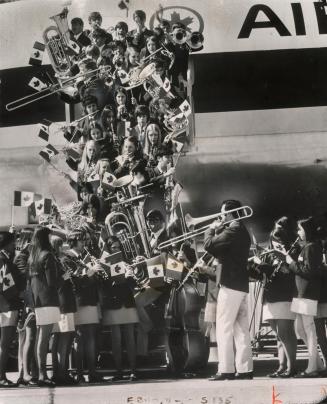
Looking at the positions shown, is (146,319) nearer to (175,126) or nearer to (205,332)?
(205,332)

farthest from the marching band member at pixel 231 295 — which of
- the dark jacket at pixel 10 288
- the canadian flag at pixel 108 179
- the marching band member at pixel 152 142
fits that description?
the dark jacket at pixel 10 288

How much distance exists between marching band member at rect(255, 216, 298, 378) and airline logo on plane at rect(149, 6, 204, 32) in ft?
4.99

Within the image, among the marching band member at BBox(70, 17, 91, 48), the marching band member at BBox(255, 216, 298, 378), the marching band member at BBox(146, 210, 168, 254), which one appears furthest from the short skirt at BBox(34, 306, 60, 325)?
the marching band member at BBox(70, 17, 91, 48)

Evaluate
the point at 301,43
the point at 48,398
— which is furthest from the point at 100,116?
the point at 48,398

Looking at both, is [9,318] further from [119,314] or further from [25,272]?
[119,314]

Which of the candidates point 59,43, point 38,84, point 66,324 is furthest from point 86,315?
point 59,43

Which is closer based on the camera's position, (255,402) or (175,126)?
(255,402)

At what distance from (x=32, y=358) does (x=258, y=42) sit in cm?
278

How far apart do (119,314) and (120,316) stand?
2cm

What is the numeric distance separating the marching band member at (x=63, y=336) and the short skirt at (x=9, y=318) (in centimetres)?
31

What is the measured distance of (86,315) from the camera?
420 centimetres

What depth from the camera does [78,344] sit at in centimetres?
422

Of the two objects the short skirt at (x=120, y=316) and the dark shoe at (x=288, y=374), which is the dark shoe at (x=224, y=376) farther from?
the short skirt at (x=120, y=316)

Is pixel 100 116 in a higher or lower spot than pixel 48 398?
higher
